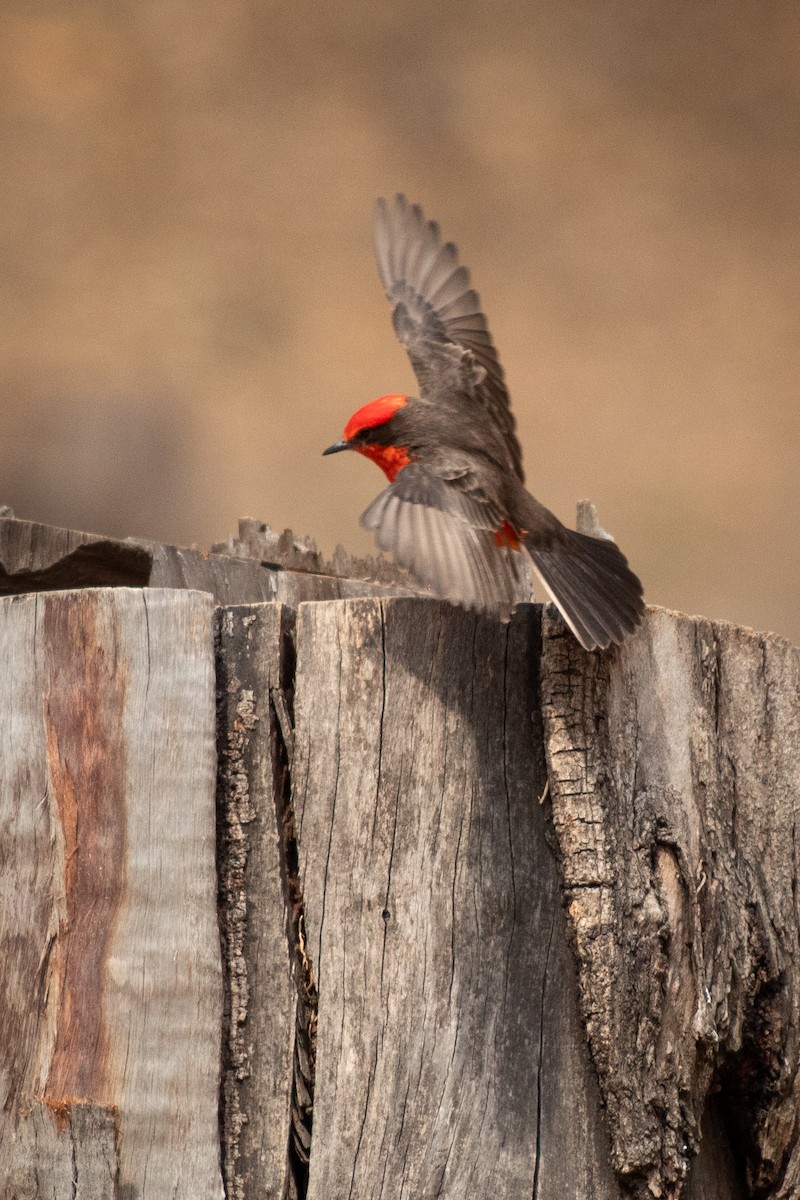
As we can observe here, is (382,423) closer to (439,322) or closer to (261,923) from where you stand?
(439,322)

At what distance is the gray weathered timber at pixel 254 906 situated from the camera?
6.03 feet

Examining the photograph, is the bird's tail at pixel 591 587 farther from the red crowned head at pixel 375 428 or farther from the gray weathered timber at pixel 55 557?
the gray weathered timber at pixel 55 557

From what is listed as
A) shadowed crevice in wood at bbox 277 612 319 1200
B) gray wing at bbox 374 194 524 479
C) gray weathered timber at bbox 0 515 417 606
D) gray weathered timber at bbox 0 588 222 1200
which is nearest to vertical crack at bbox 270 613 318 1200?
shadowed crevice in wood at bbox 277 612 319 1200

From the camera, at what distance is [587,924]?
1861 mm

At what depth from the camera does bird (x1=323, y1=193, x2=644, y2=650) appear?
1928 mm

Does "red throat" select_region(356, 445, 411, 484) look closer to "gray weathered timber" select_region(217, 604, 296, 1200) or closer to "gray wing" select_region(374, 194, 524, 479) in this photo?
"gray wing" select_region(374, 194, 524, 479)

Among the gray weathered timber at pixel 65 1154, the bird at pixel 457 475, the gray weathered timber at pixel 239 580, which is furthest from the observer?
the gray weathered timber at pixel 239 580

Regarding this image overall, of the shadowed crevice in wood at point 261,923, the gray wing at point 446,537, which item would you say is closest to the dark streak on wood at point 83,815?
the shadowed crevice in wood at point 261,923

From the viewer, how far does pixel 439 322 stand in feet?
10.2

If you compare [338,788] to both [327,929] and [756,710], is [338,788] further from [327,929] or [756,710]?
[756,710]

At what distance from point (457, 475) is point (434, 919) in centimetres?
79

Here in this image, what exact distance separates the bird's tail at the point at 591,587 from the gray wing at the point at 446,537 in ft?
0.27

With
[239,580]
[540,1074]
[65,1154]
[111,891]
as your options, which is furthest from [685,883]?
[239,580]

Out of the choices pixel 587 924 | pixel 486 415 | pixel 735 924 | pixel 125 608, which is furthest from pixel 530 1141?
pixel 486 415
